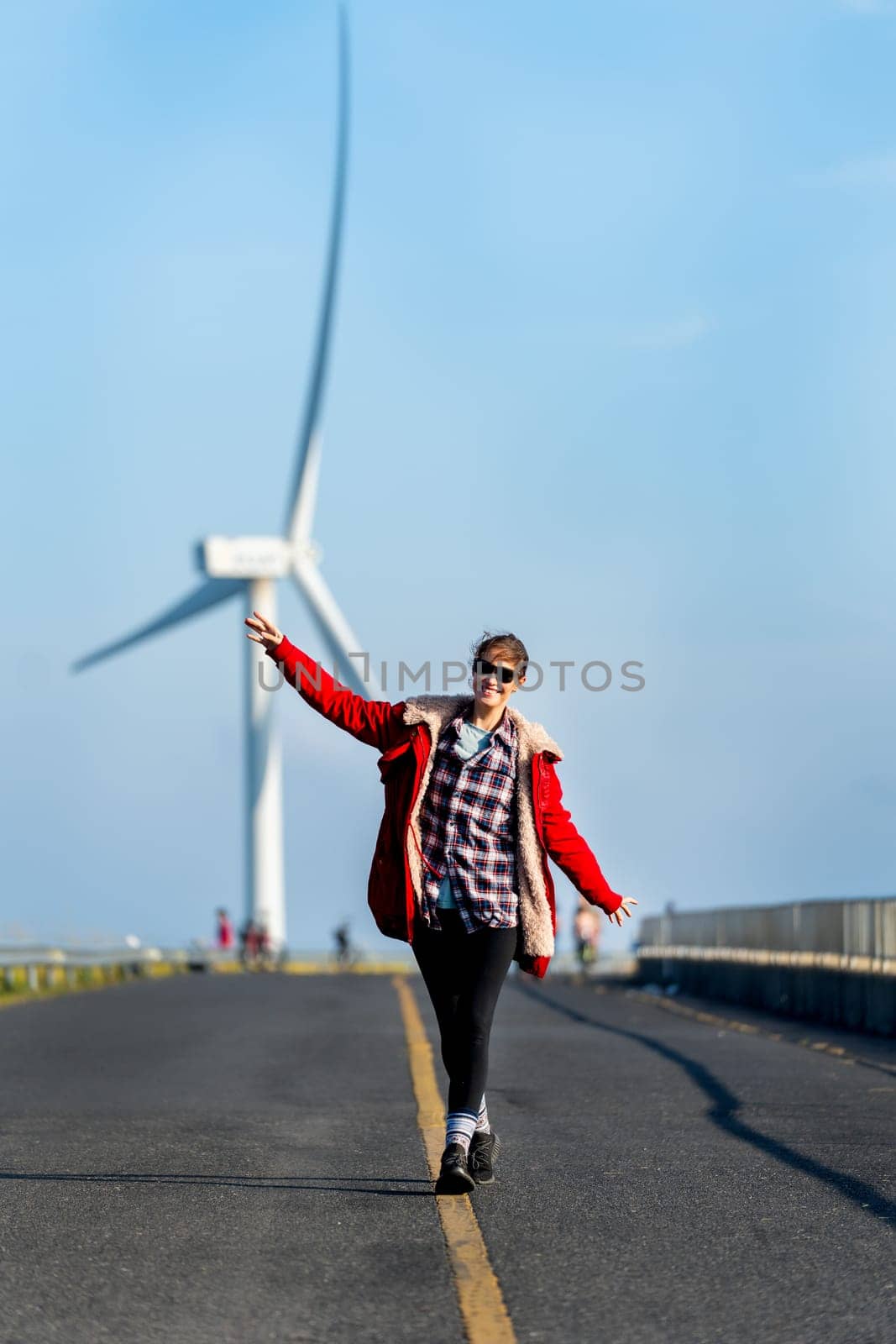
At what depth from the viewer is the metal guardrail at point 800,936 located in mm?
17234

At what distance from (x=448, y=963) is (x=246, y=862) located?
47.4 m

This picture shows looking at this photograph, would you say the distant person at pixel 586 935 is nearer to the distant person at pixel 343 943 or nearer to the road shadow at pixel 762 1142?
the distant person at pixel 343 943

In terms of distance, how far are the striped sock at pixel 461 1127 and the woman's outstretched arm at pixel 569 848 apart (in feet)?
2.63

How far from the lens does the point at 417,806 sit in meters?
6.47

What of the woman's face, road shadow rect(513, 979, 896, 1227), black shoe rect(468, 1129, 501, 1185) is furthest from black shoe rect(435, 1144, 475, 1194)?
the woman's face

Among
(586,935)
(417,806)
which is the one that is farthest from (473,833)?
(586,935)

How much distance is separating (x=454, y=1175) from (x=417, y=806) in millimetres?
1157

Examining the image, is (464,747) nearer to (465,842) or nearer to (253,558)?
(465,842)

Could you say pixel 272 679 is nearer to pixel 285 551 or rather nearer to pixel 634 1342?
pixel 285 551

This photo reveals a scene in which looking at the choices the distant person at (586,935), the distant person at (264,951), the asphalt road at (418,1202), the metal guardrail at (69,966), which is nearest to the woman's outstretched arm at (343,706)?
the asphalt road at (418,1202)

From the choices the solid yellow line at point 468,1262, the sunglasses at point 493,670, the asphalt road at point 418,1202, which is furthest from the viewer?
the sunglasses at point 493,670

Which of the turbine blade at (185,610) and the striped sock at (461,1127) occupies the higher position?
the turbine blade at (185,610)

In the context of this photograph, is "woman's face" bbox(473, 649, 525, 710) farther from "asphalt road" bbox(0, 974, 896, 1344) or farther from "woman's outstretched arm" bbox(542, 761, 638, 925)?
"asphalt road" bbox(0, 974, 896, 1344)

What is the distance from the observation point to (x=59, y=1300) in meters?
4.92
